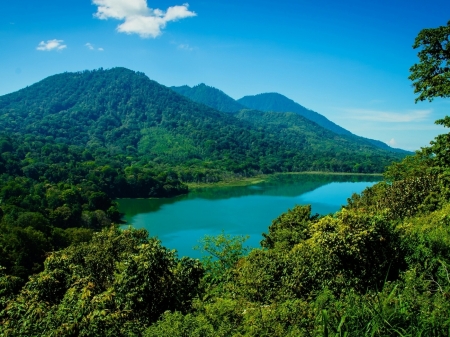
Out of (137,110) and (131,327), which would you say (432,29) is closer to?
(131,327)

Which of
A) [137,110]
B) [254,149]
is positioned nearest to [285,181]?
[254,149]

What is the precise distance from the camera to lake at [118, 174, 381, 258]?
42634 mm

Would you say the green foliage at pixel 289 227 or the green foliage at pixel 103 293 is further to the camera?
the green foliage at pixel 289 227

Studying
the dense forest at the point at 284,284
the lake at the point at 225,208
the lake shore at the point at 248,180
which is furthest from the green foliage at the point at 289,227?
the lake shore at the point at 248,180

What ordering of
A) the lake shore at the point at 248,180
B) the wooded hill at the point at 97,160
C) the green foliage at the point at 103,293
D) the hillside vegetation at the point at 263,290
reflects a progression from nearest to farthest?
the hillside vegetation at the point at 263,290, the green foliage at the point at 103,293, the wooded hill at the point at 97,160, the lake shore at the point at 248,180

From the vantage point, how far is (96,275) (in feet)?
38.4

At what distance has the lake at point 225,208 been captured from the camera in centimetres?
4263

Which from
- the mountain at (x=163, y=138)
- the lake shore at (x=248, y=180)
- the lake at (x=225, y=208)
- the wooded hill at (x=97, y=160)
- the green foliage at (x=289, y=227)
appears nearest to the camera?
the green foliage at (x=289, y=227)

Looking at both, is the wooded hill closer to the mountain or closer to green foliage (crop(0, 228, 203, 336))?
the mountain

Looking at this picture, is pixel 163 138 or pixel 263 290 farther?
pixel 163 138

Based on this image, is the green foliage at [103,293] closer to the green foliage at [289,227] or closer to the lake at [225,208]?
the green foliage at [289,227]

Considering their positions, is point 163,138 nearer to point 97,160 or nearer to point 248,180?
point 97,160

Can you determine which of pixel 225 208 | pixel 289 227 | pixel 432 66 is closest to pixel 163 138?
pixel 225 208

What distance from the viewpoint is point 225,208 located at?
6012 cm
